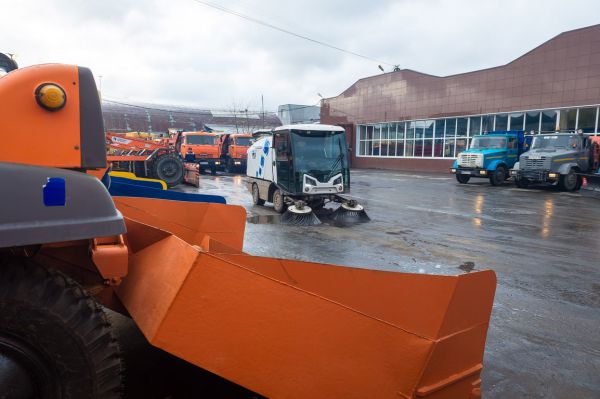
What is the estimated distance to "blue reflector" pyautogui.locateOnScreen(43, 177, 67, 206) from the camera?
1.73m

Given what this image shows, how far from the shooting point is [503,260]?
6820 millimetres

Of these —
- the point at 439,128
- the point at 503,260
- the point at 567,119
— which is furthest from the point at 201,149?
the point at 503,260

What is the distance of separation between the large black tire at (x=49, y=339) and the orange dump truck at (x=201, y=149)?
24.9 m

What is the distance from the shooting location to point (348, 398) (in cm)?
213

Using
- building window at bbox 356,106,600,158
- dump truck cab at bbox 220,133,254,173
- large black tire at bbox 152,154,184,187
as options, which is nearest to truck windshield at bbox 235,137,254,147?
dump truck cab at bbox 220,133,254,173

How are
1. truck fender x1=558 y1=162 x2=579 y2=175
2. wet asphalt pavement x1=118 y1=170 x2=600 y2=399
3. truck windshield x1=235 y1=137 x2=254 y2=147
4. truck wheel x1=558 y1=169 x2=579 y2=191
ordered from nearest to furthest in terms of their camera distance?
wet asphalt pavement x1=118 y1=170 x2=600 y2=399 < truck fender x1=558 y1=162 x2=579 y2=175 < truck wheel x1=558 y1=169 x2=579 y2=191 < truck windshield x1=235 y1=137 x2=254 y2=147

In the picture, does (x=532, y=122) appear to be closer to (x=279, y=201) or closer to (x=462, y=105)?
(x=462, y=105)

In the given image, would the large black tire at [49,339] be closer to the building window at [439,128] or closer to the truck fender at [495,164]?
the truck fender at [495,164]

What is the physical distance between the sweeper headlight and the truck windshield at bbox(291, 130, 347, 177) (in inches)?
350

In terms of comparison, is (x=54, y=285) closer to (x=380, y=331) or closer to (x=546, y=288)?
(x=380, y=331)

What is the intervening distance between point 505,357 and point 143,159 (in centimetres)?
1658

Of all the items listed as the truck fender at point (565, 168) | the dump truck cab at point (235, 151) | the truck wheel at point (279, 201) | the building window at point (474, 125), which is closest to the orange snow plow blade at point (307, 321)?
the truck wheel at point (279, 201)

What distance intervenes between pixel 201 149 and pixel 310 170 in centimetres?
1682

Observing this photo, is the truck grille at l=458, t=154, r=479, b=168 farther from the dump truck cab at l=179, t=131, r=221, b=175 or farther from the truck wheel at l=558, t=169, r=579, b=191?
the dump truck cab at l=179, t=131, r=221, b=175
